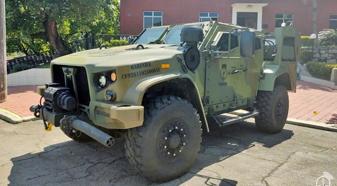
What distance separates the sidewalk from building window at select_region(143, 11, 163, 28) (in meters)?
15.2

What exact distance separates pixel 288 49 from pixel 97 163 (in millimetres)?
4149

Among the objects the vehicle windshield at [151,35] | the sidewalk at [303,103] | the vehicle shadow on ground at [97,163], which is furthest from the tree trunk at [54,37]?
the vehicle shadow on ground at [97,163]

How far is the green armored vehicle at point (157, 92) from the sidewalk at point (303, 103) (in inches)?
117

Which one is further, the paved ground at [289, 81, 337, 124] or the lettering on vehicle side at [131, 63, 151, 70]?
the paved ground at [289, 81, 337, 124]

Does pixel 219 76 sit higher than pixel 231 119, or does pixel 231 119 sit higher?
pixel 219 76

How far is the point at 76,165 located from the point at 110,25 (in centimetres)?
2279

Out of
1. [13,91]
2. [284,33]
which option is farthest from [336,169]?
[13,91]

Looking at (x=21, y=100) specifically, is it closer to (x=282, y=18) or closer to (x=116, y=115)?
(x=116, y=115)

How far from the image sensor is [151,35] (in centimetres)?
652

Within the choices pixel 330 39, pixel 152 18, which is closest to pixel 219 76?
pixel 330 39

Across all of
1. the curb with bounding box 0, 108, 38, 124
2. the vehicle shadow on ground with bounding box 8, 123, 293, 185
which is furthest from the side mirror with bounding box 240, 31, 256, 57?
the curb with bounding box 0, 108, 38, 124

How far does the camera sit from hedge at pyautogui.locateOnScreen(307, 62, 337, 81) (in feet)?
50.3

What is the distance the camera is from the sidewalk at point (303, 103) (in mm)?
8570

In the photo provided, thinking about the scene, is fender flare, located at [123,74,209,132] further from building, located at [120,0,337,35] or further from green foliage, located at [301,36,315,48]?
building, located at [120,0,337,35]
